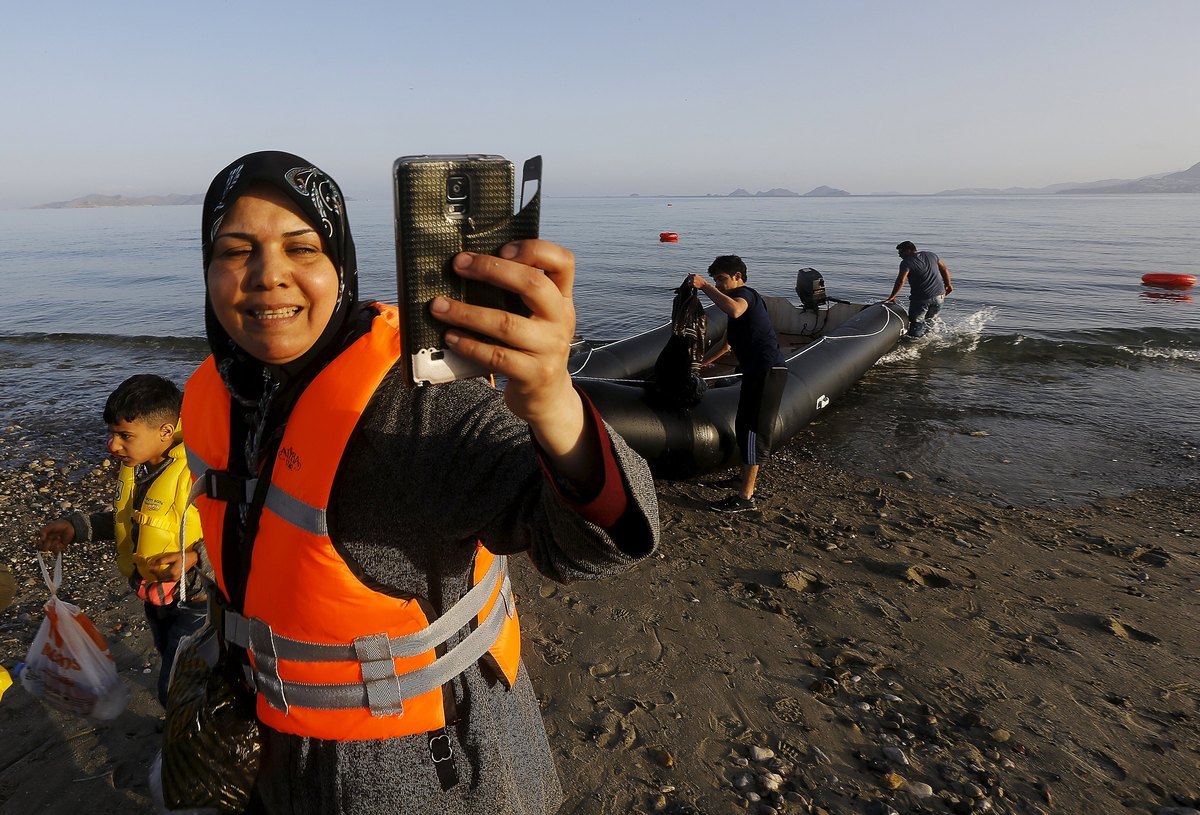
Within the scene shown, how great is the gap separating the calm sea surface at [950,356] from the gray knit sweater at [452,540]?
632cm

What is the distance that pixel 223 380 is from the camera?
5.25 ft

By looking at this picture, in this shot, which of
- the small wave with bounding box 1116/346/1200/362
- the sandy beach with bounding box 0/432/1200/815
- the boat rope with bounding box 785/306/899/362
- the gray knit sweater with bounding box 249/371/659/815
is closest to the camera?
the gray knit sweater with bounding box 249/371/659/815

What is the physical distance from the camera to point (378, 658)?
1.28 m

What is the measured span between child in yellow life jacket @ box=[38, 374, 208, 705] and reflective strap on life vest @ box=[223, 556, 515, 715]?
5.37ft

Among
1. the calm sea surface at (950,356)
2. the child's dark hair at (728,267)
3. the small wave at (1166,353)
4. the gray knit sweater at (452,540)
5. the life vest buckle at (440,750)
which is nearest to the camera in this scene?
the gray knit sweater at (452,540)

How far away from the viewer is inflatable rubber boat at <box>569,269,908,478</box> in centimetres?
613

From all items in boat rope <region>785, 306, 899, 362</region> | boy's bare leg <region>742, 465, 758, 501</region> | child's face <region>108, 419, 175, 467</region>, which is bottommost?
boy's bare leg <region>742, 465, 758, 501</region>

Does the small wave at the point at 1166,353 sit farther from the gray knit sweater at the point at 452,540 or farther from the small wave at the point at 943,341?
the gray knit sweater at the point at 452,540

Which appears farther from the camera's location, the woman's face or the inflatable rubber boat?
the inflatable rubber boat

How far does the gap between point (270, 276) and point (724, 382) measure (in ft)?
23.3

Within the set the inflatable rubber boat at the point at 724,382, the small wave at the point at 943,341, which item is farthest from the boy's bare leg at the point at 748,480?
the small wave at the point at 943,341

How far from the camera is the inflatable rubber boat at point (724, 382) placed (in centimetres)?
613

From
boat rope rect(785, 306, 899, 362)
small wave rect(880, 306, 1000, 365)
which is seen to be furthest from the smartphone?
small wave rect(880, 306, 1000, 365)

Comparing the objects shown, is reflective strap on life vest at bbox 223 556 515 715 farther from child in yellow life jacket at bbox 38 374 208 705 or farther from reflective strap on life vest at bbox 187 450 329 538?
child in yellow life jacket at bbox 38 374 208 705
